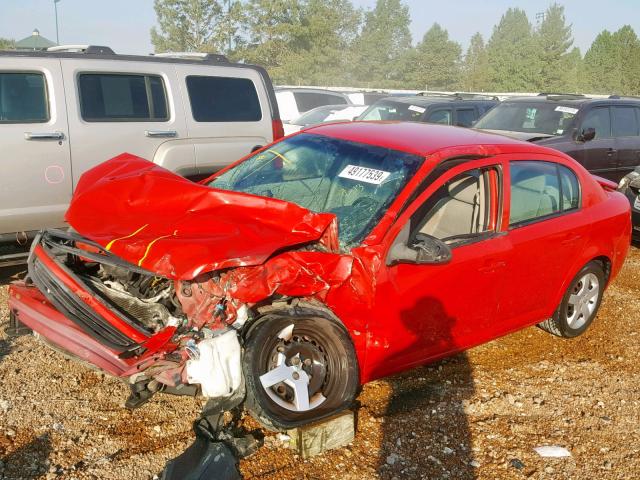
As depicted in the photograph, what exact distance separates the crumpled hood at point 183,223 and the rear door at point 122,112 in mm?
1806

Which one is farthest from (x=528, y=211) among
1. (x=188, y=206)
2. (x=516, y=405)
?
(x=188, y=206)

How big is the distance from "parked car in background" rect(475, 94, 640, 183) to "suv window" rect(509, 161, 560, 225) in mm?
4673

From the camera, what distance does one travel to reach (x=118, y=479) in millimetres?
3203

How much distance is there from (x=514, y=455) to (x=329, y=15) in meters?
60.9

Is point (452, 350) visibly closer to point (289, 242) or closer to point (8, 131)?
point (289, 242)

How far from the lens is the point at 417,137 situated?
445 centimetres

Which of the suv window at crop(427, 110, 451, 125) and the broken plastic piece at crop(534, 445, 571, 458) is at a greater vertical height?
the suv window at crop(427, 110, 451, 125)

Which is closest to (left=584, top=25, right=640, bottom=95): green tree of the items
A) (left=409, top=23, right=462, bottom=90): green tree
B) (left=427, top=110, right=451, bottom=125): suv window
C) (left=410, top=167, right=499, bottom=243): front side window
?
(left=409, top=23, right=462, bottom=90): green tree

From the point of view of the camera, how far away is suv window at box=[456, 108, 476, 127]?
490 inches

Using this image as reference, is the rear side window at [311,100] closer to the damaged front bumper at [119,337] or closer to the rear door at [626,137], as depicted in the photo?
the rear door at [626,137]

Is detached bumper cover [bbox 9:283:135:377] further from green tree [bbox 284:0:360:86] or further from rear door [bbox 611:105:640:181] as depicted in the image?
green tree [bbox 284:0:360:86]

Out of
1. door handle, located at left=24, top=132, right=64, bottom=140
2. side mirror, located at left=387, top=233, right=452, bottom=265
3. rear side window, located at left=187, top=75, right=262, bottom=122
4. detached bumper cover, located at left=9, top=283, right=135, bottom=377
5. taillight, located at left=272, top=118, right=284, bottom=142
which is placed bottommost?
detached bumper cover, located at left=9, top=283, right=135, bottom=377

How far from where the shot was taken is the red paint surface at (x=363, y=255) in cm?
335

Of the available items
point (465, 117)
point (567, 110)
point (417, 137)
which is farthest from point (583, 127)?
point (417, 137)
